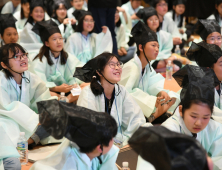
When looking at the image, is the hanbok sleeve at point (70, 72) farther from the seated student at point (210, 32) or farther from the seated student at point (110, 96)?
the seated student at point (210, 32)

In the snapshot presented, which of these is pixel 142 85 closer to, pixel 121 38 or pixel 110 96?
pixel 110 96

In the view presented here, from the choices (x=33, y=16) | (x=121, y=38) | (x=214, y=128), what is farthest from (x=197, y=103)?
(x=121, y=38)

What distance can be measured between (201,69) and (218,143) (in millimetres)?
610

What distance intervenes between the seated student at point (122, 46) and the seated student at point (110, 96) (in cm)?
280

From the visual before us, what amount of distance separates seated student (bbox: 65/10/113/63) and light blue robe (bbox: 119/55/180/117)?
1.34 m

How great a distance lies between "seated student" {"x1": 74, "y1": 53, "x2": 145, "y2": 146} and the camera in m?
2.73

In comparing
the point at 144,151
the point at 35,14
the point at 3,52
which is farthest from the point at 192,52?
the point at 35,14

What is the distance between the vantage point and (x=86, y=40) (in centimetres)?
486

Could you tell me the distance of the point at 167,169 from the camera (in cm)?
140

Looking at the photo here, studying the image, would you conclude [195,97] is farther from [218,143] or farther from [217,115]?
[217,115]

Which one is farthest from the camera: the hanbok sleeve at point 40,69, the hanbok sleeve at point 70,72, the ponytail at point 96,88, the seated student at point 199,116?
the hanbok sleeve at point 70,72

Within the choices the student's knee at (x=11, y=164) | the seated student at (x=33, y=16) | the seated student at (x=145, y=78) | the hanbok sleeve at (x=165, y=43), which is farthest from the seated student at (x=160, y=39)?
the student's knee at (x=11, y=164)

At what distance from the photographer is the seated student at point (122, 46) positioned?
5688 mm

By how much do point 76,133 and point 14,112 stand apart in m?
1.21
